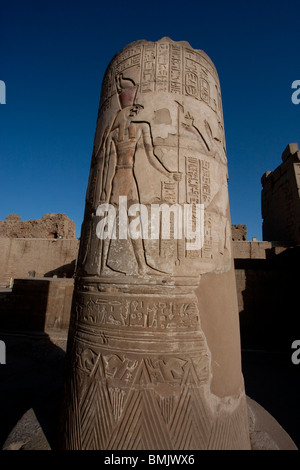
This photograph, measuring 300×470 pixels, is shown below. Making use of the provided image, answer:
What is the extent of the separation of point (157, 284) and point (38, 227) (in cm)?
1898

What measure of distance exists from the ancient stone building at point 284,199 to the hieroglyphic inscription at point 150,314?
10649 millimetres

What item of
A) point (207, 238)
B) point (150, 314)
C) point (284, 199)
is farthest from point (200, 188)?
point (284, 199)

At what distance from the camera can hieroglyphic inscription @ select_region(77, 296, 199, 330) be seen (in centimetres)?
173

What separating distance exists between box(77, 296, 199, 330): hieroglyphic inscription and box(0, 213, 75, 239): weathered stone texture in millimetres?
17833

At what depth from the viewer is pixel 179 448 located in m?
1.57

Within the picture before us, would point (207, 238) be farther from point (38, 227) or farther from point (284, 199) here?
point (38, 227)

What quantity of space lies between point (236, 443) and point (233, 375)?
1.50 ft

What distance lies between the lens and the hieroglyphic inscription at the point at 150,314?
173cm

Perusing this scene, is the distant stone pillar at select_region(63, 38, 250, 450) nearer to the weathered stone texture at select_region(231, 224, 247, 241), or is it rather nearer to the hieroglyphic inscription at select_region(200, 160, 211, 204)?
the hieroglyphic inscription at select_region(200, 160, 211, 204)

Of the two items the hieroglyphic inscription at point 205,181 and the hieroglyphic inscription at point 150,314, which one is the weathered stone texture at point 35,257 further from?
the hieroglyphic inscription at point 205,181

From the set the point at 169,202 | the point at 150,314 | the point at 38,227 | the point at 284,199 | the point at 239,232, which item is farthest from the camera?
the point at 38,227

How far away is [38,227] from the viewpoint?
18531 mm
